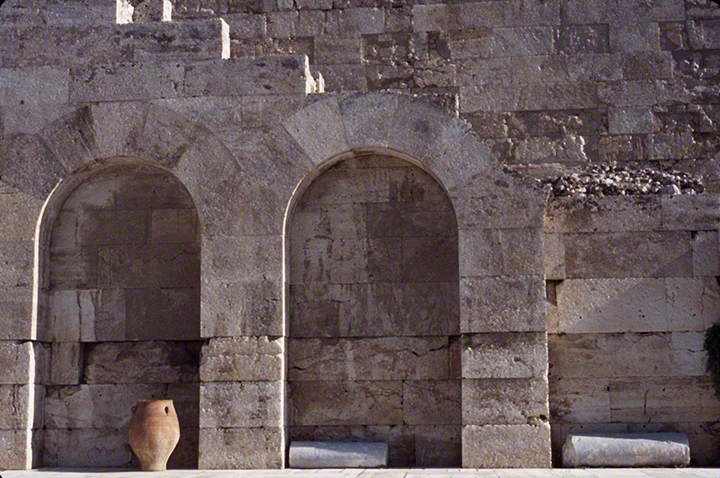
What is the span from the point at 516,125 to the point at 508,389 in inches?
184

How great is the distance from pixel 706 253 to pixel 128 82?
7196 mm

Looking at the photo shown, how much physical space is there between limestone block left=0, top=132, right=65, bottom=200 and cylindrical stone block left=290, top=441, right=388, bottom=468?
14.1 feet

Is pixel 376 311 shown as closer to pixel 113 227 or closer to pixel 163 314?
pixel 163 314

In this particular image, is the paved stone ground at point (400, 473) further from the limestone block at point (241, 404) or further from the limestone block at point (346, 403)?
the limestone block at point (346, 403)

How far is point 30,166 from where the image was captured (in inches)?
451

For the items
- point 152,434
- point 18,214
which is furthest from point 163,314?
point 18,214

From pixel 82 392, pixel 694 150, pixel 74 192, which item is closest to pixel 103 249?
pixel 74 192

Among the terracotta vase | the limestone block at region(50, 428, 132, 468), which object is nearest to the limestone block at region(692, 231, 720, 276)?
the terracotta vase

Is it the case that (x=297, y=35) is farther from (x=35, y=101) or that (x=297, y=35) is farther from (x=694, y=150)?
(x=694, y=150)

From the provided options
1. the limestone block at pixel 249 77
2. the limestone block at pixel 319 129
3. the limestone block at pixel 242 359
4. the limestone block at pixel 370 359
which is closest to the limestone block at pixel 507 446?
the limestone block at pixel 370 359

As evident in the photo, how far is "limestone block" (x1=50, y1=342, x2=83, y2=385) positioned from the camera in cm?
1141

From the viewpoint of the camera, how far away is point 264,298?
430 inches

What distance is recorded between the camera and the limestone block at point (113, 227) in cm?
1170

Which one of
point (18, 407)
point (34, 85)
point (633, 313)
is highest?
point (34, 85)
